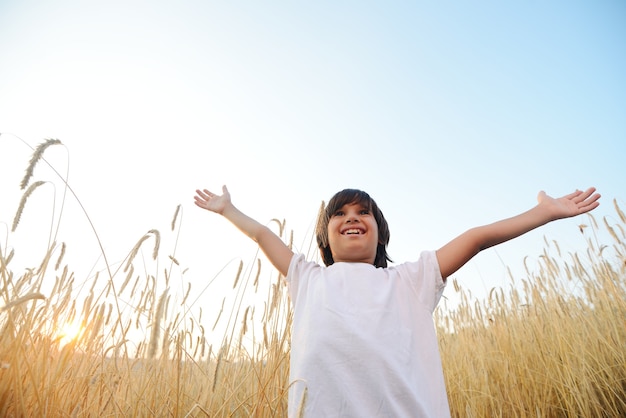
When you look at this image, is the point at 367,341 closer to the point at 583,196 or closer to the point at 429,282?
the point at 429,282

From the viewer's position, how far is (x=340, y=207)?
227 cm

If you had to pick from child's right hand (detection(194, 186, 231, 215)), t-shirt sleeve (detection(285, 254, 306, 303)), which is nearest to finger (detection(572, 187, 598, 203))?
t-shirt sleeve (detection(285, 254, 306, 303))

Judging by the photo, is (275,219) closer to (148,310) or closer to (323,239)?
(323,239)

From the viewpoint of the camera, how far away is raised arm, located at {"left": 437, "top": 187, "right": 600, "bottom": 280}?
1786 mm

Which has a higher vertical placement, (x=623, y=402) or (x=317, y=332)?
(x=317, y=332)

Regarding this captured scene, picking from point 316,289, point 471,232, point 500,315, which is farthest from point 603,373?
point 316,289

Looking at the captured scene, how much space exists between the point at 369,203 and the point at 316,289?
67 cm

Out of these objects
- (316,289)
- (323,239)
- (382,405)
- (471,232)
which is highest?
(323,239)

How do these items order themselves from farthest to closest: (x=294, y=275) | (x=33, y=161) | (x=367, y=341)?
(x=294, y=275) → (x=367, y=341) → (x=33, y=161)

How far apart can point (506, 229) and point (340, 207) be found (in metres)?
0.88

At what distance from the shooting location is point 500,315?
11.9 feet

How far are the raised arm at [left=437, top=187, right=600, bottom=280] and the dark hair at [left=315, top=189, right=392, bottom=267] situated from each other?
0.57 metres

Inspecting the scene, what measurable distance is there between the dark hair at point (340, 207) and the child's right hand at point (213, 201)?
55 cm

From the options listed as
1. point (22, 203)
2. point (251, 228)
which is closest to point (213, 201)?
point (251, 228)
